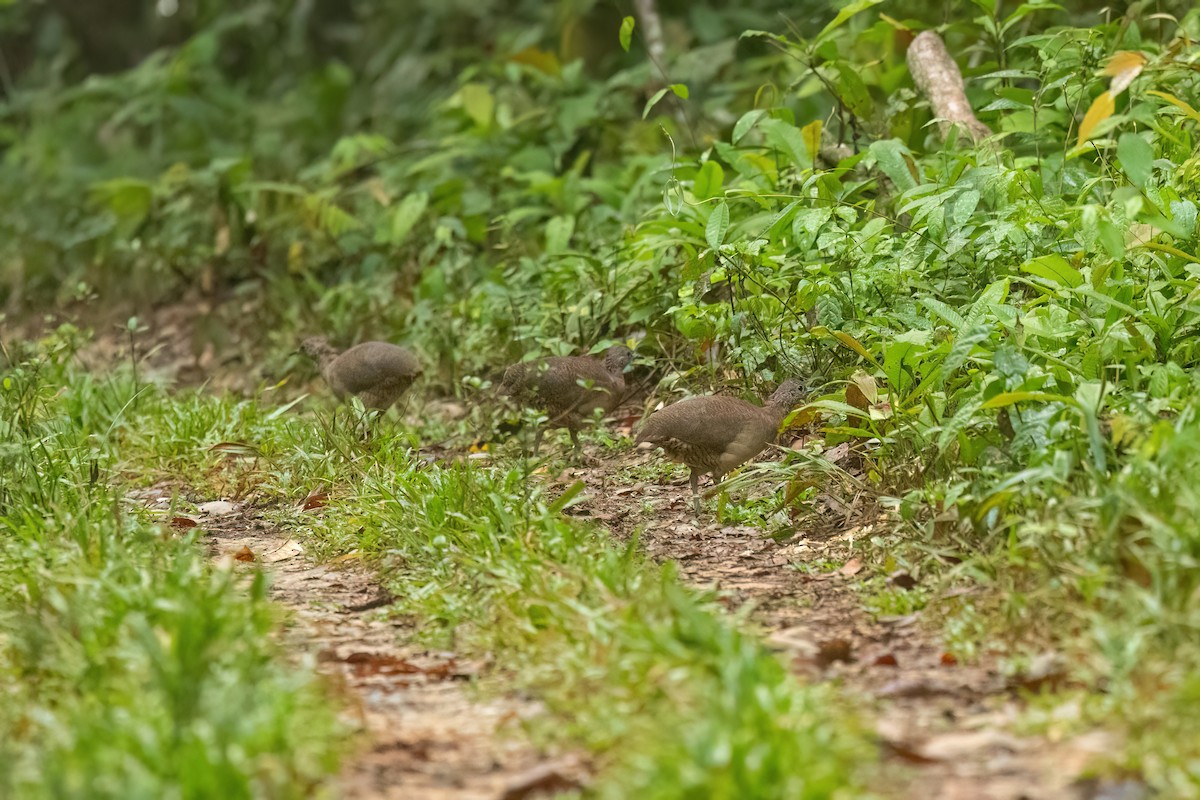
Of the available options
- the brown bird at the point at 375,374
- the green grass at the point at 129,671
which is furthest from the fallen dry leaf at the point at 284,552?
the brown bird at the point at 375,374

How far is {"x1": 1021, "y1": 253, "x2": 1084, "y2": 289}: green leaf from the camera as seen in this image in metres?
4.82

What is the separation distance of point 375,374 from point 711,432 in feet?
6.67

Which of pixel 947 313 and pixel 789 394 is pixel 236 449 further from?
pixel 947 313

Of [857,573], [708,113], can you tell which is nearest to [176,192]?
[708,113]

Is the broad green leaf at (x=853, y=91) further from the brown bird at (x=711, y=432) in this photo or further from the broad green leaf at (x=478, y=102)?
the broad green leaf at (x=478, y=102)

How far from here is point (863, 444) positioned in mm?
5047

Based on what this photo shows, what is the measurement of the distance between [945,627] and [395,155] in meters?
6.71

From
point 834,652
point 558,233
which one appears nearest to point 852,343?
point 834,652

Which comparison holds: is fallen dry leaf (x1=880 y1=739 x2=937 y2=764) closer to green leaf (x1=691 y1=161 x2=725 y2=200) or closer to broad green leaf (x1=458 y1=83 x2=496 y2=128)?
green leaf (x1=691 y1=161 x2=725 y2=200)

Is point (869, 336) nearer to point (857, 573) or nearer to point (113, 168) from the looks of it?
point (857, 573)

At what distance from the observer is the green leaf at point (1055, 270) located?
482cm

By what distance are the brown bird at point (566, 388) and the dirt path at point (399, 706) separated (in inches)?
53.4

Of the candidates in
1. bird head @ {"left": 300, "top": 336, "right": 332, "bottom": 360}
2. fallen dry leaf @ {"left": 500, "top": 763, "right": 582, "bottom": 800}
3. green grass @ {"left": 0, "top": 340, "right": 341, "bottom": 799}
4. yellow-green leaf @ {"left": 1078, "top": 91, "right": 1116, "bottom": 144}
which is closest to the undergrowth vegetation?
yellow-green leaf @ {"left": 1078, "top": 91, "right": 1116, "bottom": 144}

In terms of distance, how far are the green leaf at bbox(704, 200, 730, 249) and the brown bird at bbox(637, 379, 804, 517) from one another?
0.78 m
